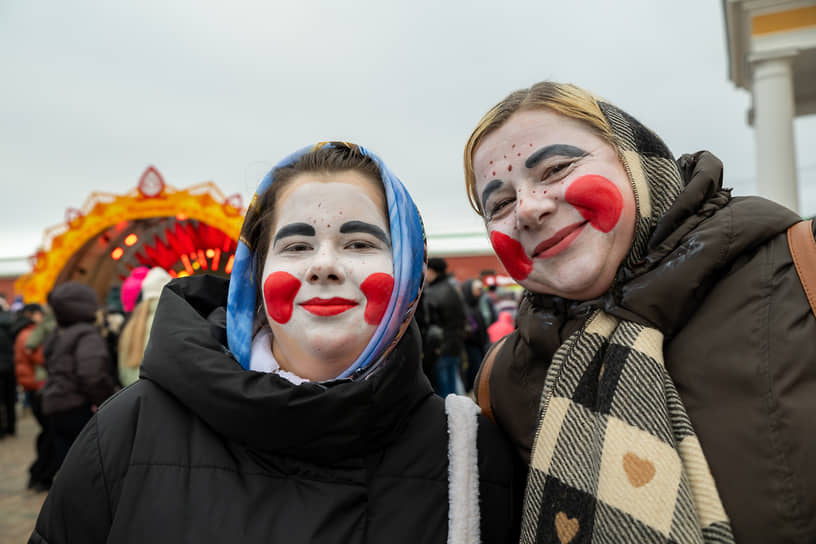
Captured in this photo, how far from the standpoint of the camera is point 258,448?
1231 millimetres

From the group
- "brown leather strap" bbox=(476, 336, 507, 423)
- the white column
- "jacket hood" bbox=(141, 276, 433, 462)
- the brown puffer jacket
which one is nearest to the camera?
the brown puffer jacket

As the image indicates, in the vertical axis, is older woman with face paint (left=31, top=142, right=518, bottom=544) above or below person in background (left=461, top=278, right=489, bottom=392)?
above

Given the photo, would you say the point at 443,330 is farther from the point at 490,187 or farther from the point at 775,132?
the point at 775,132

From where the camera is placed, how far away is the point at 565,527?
1.17 meters

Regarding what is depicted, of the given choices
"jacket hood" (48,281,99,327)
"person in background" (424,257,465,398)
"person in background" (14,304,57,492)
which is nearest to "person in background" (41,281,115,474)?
"jacket hood" (48,281,99,327)

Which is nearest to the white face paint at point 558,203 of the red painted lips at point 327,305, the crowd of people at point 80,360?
the red painted lips at point 327,305

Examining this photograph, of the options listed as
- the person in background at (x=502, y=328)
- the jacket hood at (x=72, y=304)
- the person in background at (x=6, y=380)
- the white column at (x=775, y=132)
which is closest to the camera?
the jacket hood at (x=72, y=304)

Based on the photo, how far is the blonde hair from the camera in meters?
1.38

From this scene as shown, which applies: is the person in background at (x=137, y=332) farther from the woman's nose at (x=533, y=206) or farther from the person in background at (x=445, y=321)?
the woman's nose at (x=533, y=206)

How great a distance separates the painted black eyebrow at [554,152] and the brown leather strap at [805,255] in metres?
0.47

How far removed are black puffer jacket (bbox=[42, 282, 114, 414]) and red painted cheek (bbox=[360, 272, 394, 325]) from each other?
3.94 metres

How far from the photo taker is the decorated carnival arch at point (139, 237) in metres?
10.3

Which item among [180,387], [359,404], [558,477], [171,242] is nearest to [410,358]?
[359,404]

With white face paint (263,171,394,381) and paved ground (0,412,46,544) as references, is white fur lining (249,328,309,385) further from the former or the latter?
paved ground (0,412,46,544)
